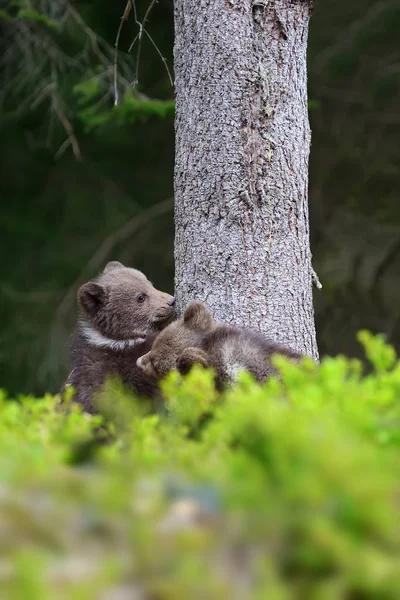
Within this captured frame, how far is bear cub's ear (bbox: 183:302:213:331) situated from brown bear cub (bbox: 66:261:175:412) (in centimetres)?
81

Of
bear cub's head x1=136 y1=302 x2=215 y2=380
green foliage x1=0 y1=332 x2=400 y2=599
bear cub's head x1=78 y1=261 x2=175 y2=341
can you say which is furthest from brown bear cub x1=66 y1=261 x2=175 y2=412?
green foliage x1=0 y1=332 x2=400 y2=599

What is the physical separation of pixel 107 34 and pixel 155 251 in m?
3.08

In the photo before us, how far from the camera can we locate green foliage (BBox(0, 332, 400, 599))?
1417 mm

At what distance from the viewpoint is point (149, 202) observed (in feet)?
41.0

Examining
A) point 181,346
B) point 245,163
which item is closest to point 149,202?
point 245,163

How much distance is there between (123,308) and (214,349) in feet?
4.86

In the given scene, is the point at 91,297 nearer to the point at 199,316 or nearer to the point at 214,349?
the point at 199,316

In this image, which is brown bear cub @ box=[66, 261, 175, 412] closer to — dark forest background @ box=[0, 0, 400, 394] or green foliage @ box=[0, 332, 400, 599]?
green foliage @ box=[0, 332, 400, 599]

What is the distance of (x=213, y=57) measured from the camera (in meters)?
4.71

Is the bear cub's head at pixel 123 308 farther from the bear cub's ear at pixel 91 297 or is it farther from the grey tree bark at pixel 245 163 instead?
the grey tree bark at pixel 245 163

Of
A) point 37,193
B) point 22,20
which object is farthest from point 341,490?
point 37,193

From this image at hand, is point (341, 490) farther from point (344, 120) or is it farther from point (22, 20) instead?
point (344, 120)

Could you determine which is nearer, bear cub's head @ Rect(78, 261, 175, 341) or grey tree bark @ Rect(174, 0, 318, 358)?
grey tree bark @ Rect(174, 0, 318, 358)

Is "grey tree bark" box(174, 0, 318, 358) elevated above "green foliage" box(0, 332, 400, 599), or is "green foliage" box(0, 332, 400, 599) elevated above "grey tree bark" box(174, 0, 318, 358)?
"grey tree bark" box(174, 0, 318, 358)
